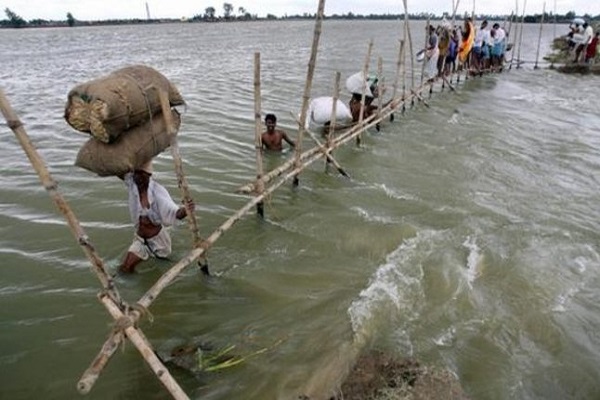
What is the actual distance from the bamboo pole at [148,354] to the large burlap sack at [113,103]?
1218mm

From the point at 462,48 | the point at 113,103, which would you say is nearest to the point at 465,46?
the point at 462,48

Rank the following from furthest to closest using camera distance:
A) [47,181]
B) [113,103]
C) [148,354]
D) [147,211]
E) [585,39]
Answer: [585,39]
[147,211]
[113,103]
[148,354]
[47,181]

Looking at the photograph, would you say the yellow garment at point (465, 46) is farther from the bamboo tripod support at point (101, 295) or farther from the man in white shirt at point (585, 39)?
the bamboo tripod support at point (101, 295)

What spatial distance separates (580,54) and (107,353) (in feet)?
81.2

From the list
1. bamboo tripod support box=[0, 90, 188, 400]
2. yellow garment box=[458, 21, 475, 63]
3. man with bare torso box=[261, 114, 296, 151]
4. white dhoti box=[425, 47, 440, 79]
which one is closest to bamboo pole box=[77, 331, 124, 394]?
bamboo tripod support box=[0, 90, 188, 400]

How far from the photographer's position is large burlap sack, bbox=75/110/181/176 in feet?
11.9

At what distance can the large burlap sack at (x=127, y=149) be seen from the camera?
3.63m

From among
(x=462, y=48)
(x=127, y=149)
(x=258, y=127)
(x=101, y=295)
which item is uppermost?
(x=127, y=149)

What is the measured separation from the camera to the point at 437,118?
478 inches

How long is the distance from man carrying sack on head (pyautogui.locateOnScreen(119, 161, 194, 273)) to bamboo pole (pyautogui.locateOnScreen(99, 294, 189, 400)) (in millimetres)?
1200

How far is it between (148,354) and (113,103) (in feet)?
5.66

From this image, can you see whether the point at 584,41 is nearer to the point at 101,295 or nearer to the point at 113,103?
the point at 113,103

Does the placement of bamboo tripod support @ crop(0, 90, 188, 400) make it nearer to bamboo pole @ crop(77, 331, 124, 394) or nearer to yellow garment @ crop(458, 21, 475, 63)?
bamboo pole @ crop(77, 331, 124, 394)

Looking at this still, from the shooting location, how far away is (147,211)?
14.2 feet
